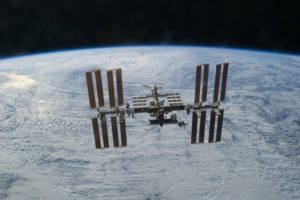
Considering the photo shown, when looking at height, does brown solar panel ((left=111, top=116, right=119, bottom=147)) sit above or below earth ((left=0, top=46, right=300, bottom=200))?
above

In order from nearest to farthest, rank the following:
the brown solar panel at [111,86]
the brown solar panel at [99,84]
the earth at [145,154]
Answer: the brown solar panel at [99,84] < the brown solar panel at [111,86] < the earth at [145,154]

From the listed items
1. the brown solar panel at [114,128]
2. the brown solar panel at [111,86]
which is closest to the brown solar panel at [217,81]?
the brown solar panel at [111,86]

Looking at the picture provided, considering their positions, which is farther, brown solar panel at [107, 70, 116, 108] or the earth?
the earth

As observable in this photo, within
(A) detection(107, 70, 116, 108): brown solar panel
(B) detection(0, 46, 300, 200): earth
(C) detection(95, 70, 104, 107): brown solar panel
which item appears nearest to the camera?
(C) detection(95, 70, 104, 107): brown solar panel

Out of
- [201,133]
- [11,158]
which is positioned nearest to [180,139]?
[201,133]

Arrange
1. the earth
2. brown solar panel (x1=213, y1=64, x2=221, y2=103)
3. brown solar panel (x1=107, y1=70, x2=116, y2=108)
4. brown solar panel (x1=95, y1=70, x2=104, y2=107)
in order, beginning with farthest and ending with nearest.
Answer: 1. the earth
2. brown solar panel (x1=213, y1=64, x2=221, y2=103)
3. brown solar panel (x1=107, y1=70, x2=116, y2=108)
4. brown solar panel (x1=95, y1=70, x2=104, y2=107)

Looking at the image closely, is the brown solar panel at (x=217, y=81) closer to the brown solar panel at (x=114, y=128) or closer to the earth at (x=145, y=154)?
the brown solar panel at (x=114, y=128)

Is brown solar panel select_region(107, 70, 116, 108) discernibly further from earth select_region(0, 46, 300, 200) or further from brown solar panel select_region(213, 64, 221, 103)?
earth select_region(0, 46, 300, 200)

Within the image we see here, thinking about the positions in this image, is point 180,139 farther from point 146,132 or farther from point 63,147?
point 63,147

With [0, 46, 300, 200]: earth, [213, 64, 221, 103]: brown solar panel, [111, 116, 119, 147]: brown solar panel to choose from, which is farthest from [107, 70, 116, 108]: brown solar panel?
[0, 46, 300, 200]: earth

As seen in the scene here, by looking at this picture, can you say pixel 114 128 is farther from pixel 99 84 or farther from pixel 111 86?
pixel 99 84

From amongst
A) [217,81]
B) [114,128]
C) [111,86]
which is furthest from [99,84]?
[217,81]
